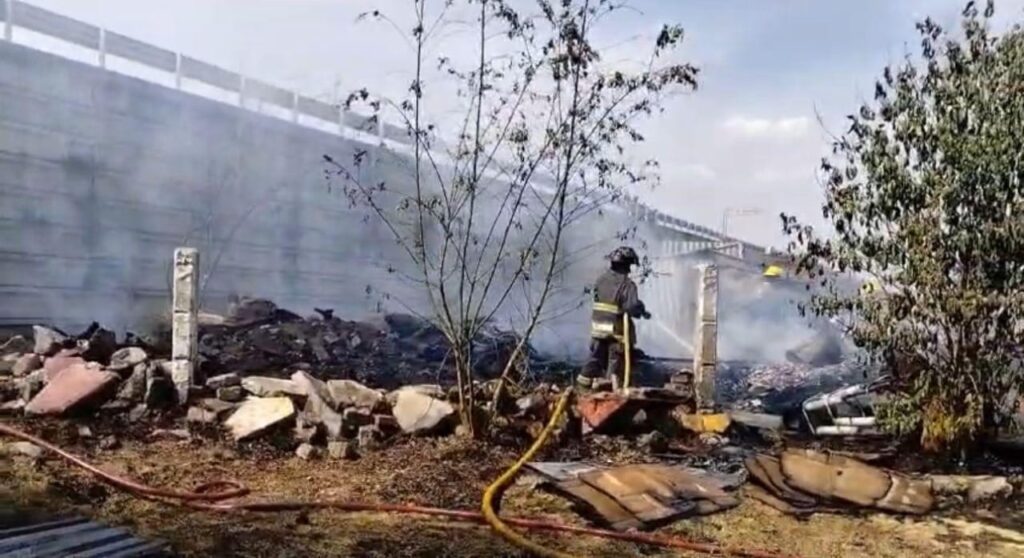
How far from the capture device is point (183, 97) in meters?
12.8

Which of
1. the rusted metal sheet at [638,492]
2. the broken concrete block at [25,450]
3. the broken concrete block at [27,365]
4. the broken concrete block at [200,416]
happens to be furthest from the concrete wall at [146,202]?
the rusted metal sheet at [638,492]

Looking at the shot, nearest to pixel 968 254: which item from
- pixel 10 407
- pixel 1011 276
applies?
pixel 1011 276

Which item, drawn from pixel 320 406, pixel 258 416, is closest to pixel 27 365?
pixel 258 416

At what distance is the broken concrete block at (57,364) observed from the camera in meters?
6.99

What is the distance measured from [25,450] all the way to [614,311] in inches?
204

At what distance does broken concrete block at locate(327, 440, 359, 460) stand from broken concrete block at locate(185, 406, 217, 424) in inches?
40.9

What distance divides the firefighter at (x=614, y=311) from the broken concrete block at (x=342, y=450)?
2.99 m

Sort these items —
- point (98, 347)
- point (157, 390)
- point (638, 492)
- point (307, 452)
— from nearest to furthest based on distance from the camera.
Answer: point (638, 492) → point (307, 452) → point (157, 390) → point (98, 347)

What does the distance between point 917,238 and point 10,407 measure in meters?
6.85

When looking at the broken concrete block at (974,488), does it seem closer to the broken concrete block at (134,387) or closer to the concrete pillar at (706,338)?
the concrete pillar at (706,338)

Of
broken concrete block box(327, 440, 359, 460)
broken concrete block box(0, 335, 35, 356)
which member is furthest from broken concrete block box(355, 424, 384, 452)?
broken concrete block box(0, 335, 35, 356)

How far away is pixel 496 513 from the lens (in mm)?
4789

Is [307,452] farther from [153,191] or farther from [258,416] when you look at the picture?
[153,191]

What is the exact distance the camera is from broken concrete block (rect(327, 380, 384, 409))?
685 centimetres
